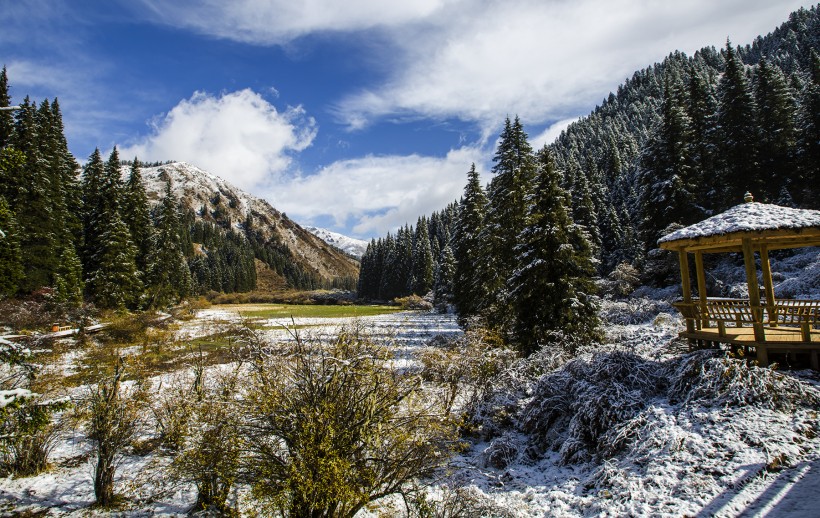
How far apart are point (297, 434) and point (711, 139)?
145 feet

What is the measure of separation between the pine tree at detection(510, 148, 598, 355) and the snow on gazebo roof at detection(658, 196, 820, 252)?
564 centimetres

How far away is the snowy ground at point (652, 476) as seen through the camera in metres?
7.64

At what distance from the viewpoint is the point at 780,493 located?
288 inches

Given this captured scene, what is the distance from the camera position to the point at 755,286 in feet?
37.7

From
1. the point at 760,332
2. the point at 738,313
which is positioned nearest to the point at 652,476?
the point at 760,332

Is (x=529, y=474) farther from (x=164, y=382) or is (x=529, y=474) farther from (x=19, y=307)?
(x=19, y=307)

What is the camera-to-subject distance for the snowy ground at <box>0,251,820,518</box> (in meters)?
7.64

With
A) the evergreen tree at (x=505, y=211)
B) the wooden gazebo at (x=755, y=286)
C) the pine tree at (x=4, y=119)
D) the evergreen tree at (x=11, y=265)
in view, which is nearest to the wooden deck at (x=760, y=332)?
the wooden gazebo at (x=755, y=286)

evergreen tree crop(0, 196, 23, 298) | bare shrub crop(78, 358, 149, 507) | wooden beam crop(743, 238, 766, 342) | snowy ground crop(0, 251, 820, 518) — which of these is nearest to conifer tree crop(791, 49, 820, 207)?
wooden beam crop(743, 238, 766, 342)

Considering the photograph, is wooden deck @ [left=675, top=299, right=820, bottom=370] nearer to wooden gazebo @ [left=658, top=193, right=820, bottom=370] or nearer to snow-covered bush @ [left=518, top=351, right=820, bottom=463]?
wooden gazebo @ [left=658, top=193, right=820, bottom=370]

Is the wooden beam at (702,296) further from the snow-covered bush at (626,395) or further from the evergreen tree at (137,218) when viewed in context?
the evergreen tree at (137,218)

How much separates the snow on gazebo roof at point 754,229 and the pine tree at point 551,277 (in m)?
5.64

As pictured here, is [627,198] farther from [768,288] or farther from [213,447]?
[213,447]

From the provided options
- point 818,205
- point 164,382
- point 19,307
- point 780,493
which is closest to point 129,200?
point 19,307
